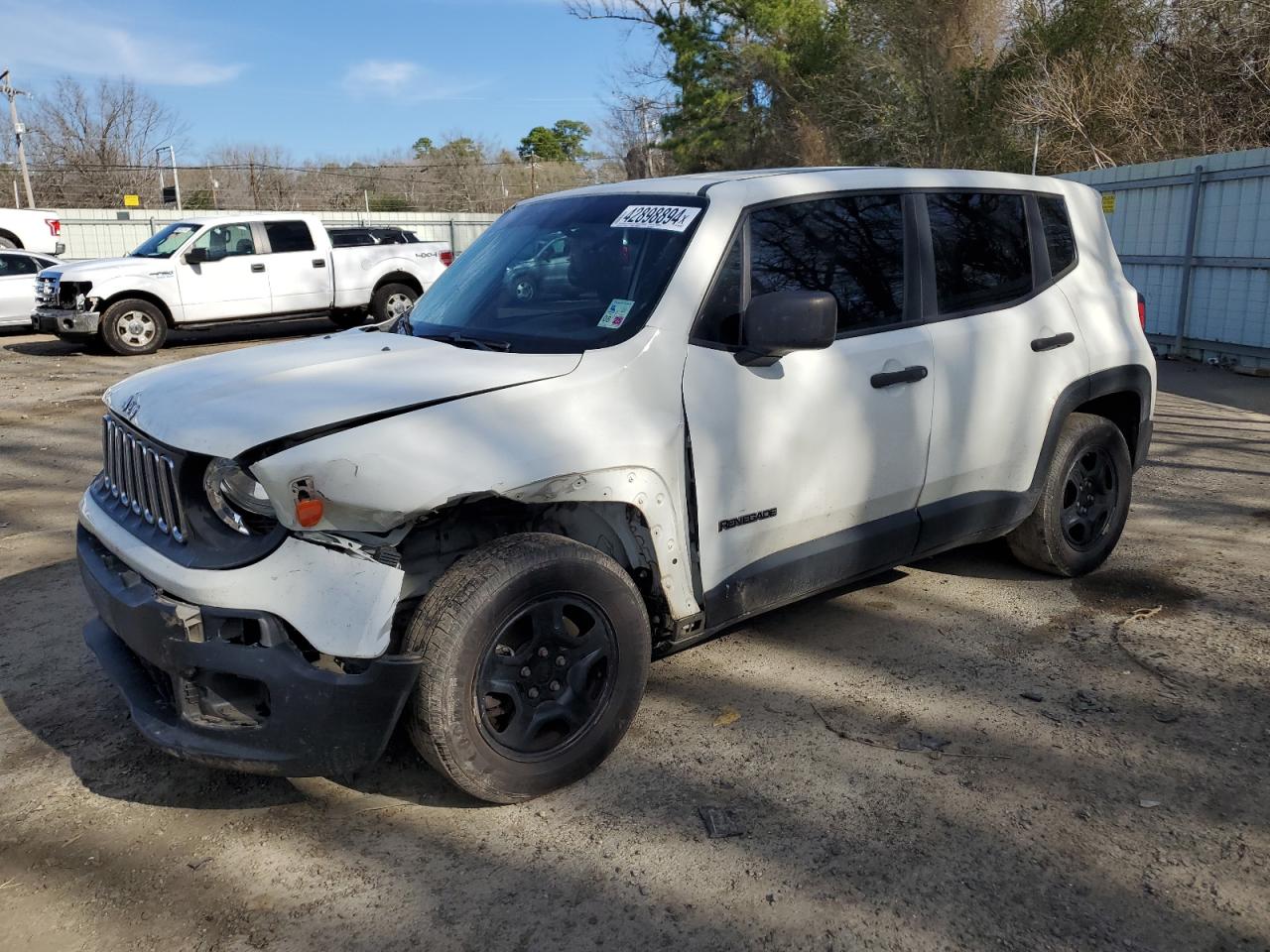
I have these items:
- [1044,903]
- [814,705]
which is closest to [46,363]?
[814,705]

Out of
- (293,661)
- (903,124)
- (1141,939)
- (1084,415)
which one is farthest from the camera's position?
(903,124)

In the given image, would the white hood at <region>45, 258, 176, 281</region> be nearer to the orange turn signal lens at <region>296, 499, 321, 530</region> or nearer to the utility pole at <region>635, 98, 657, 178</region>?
the orange turn signal lens at <region>296, 499, 321, 530</region>

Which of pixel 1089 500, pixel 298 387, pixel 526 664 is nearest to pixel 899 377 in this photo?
pixel 1089 500

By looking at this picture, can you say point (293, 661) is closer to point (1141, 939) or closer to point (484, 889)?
point (484, 889)

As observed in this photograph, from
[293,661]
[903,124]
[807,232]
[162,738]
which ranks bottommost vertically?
[162,738]

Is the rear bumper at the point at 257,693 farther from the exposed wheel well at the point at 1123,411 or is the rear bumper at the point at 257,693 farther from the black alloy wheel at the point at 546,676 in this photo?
the exposed wheel well at the point at 1123,411

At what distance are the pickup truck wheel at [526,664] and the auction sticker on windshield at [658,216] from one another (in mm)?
1216

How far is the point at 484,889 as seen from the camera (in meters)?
2.71

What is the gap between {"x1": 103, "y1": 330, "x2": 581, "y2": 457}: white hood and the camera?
2.79 metres

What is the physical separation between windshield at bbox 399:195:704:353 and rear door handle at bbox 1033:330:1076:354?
176 centimetres

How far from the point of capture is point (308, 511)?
2.65 metres

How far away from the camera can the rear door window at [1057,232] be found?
458 cm

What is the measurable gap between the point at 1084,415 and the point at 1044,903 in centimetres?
276

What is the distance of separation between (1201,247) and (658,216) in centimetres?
1085
